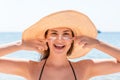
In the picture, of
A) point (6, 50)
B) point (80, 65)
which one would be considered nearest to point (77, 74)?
point (80, 65)

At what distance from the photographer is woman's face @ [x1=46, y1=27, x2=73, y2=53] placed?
2.69 m

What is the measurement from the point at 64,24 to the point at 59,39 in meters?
0.15

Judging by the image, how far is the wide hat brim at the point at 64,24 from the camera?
2.70m

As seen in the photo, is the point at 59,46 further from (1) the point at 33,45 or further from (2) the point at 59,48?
(1) the point at 33,45

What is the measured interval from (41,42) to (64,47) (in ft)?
0.76

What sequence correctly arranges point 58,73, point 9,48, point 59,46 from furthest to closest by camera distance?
point 58,73 → point 59,46 → point 9,48

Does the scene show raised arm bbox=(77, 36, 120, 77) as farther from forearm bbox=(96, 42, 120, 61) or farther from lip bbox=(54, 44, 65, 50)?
lip bbox=(54, 44, 65, 50)

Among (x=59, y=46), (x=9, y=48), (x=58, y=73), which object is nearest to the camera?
(x=9, y=48)

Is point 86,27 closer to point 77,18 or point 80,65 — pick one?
point 77,18

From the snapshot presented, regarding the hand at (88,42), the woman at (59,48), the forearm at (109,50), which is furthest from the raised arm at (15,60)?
the forearm at (109,50)

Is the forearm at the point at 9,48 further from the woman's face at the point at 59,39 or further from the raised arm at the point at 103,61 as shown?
the raised arm at the point at 103,61

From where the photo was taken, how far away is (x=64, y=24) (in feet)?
9.07

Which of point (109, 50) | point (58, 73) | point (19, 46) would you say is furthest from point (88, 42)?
point (19, 46)

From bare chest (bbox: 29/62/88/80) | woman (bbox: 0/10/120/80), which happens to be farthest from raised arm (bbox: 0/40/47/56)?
bare chest (bbox: 29/62/88/80)
